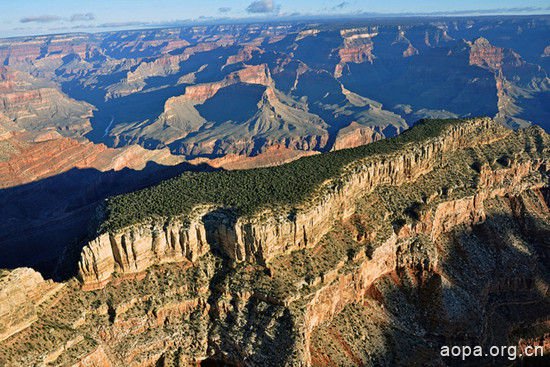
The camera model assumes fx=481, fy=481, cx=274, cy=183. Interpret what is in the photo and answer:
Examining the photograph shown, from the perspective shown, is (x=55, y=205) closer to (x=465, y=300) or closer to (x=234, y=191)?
(x=234, y=191)

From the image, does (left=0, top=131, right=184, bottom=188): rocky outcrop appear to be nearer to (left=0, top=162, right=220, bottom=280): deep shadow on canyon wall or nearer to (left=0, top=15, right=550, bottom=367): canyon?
(left=0, top=162, right=220, bottom=280): deep shadow on canyon wall

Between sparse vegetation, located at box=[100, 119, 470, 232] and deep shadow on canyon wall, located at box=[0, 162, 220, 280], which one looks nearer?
sparse vegetation, located at box=[100, 119, 470, 232]

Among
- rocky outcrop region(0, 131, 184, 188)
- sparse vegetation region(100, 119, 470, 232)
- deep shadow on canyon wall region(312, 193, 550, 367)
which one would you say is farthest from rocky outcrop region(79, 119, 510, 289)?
rocky outcrop region(0, 131, 184, 188)

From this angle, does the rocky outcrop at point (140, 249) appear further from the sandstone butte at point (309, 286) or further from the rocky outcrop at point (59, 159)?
the rocky outcrop at point (59, 159)

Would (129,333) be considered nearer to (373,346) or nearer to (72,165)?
(373,346)

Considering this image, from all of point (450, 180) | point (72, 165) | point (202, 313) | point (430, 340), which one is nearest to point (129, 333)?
point (202, 313)
